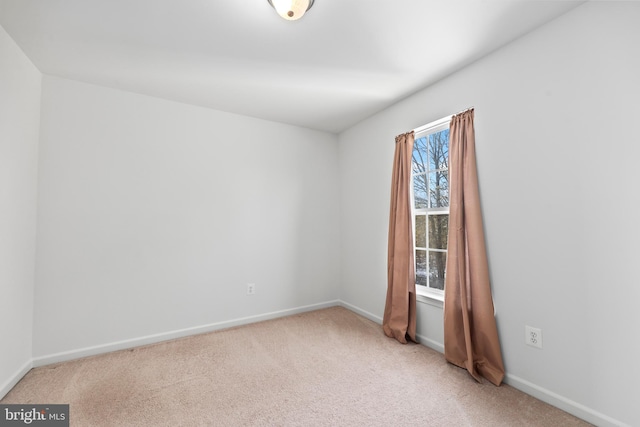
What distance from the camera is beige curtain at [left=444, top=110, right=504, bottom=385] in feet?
6.67

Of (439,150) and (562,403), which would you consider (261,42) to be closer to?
(439,150)

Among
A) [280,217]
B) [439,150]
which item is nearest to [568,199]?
[439,150]

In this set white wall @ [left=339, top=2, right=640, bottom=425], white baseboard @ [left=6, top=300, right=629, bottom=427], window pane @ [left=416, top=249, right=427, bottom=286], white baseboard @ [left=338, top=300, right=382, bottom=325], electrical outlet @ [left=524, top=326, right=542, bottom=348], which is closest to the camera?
white wall @ [left=339, top=2, right=640, bottom=425]

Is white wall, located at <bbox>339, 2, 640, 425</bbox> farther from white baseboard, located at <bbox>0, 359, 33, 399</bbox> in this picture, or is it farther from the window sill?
white baseboard, located at <bbox>0, 359, 33, 399</bbox>

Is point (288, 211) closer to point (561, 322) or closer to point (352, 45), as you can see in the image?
point (352, 45)

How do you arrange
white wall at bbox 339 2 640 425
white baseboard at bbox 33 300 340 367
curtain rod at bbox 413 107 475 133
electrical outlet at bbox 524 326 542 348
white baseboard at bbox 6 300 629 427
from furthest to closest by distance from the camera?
curtain rod at bbox 413 107 475 133, white baseboard at bbox 33 300 340 367, electrical outlet at bbox 524 326 542 348, white baseboard at bbox 6 300 629 427, white wall at bbox 339 2 640 425

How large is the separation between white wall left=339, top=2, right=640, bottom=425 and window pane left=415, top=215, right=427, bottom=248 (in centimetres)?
71

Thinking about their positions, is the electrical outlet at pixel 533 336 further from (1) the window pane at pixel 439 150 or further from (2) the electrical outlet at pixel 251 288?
(2) the electrical outlet at pixel 251 288

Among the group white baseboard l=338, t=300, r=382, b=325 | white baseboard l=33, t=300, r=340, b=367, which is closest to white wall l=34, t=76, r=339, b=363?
white baseboard l=33, t=300, r=340, b=367

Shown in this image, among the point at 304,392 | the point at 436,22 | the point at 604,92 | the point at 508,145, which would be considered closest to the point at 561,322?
the point at 508,145

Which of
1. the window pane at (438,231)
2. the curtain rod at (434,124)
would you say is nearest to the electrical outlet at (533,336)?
the window pane at (438,231)

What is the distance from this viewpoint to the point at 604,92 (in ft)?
5.15

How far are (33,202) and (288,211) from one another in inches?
92.0

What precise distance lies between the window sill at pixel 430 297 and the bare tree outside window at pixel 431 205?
0.07 meters
